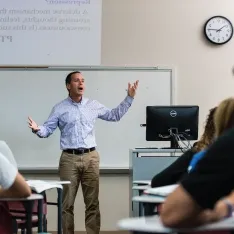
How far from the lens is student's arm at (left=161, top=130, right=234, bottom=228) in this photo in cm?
141

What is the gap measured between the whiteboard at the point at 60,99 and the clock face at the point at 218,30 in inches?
25.1

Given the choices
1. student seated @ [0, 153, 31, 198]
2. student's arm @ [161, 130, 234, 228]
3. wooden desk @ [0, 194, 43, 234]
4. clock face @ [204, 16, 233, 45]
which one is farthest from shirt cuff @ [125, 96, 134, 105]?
student's arm @ [161, 130, 234, 228]

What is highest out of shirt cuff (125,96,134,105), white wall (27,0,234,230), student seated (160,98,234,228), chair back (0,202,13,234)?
white wall (27,0,234,230)

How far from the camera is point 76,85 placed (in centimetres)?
518

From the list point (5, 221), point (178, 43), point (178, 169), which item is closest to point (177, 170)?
point (178, 169)

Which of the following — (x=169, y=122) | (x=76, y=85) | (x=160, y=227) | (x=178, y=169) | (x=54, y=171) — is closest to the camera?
(x=160, y=227)

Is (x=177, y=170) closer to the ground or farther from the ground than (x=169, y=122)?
closer to the ground

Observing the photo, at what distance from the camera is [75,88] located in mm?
5191

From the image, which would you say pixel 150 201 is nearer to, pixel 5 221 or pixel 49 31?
pixel 5 221

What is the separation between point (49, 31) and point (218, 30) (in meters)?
1.98

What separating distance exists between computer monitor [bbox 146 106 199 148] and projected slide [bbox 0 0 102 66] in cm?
152

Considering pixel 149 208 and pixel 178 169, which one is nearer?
pixel 149 208

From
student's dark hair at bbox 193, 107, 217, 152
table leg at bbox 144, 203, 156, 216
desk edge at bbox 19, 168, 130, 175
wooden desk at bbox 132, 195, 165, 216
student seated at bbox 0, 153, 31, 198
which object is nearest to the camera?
student seated at bbox 0, 153, 31, 198

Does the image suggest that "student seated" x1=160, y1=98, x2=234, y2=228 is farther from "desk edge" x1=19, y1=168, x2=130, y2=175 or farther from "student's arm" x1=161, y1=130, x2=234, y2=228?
"desk edge" x1=19, y1=168, x2=130, y2=175
